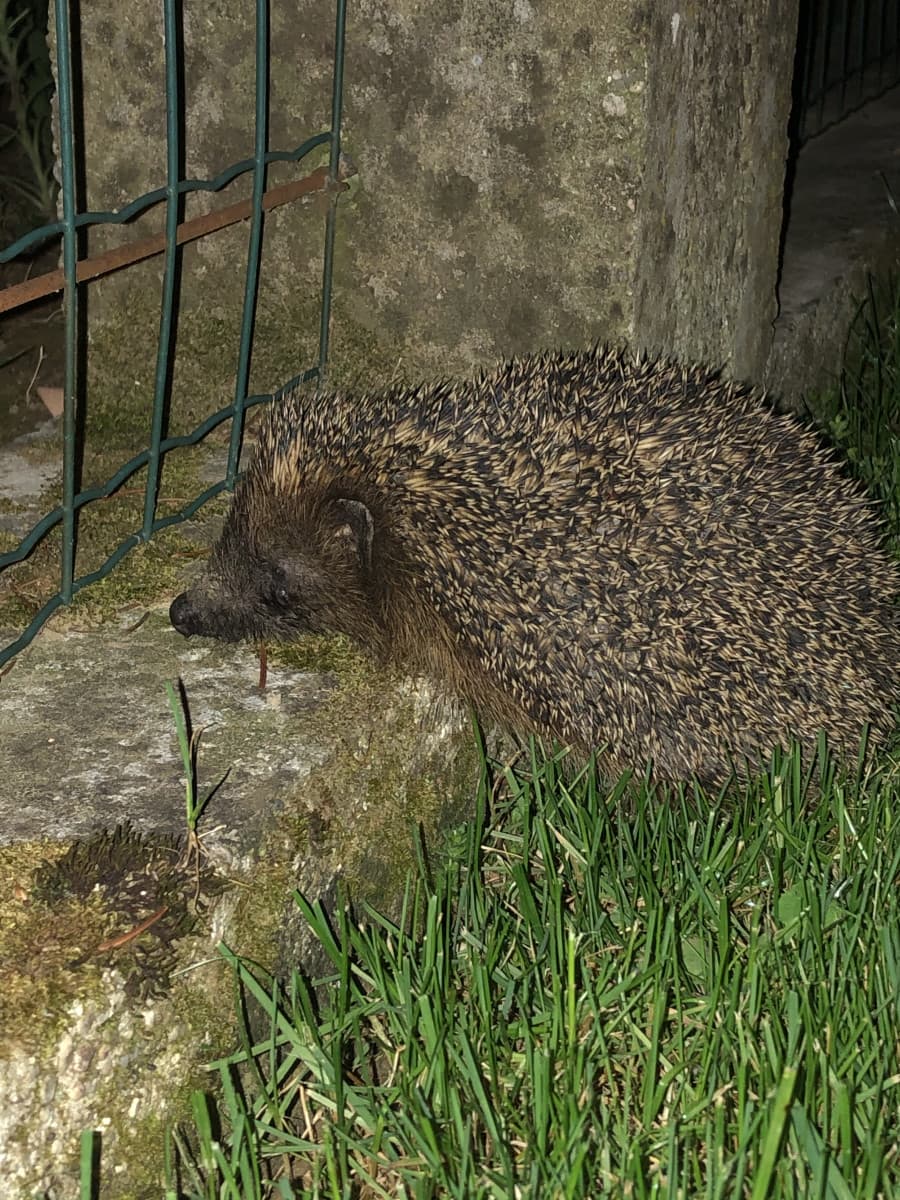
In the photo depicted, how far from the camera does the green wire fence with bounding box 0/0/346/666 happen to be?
3092mm

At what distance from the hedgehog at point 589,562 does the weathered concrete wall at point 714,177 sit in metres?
0.49

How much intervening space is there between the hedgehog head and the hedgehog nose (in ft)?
0.35

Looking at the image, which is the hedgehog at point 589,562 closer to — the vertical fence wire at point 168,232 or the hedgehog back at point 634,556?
the hedgehog back at point 634,556

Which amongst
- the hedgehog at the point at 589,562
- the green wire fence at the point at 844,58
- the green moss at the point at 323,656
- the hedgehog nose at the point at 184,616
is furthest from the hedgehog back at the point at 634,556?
the green wire fence at the point at 844,58

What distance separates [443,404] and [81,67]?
5.24ft

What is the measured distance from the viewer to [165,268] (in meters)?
3.69

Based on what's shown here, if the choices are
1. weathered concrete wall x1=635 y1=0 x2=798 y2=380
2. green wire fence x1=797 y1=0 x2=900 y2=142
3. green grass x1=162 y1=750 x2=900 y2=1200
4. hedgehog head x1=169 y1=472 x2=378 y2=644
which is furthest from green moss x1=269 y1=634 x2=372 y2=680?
green wire fence x1=797 y1=0 x2=900 y2=142

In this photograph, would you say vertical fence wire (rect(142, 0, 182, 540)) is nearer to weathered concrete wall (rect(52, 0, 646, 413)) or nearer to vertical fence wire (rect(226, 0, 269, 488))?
vertical fence wire (rect(226, 0, 269, 488))

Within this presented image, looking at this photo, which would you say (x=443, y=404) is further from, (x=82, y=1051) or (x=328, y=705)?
(x=82, y=1051)

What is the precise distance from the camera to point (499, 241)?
402 centimetres

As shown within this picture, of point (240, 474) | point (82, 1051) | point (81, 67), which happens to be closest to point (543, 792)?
point (240, 474)

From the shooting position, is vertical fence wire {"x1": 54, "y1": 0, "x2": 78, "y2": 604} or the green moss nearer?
vertical fence wire {"x1": 54, "y1": 0, "x2": 78, "y2": 604}

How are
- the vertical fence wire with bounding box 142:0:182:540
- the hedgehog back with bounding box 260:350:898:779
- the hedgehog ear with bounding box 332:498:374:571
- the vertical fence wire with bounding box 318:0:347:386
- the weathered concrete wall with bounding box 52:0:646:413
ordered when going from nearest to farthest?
1. the vertical fence wire with bounding box 142:0:182:540
2. the hedgehog back with bounding box 260:350:898:779
3. the hedgehog ear with bounding box 332:498:374:571
4. the weathered concrete wall with bounding box 52:0:646:413
5. the vertical fence wire with bounding box 318:0:347:386

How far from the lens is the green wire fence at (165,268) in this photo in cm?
309
